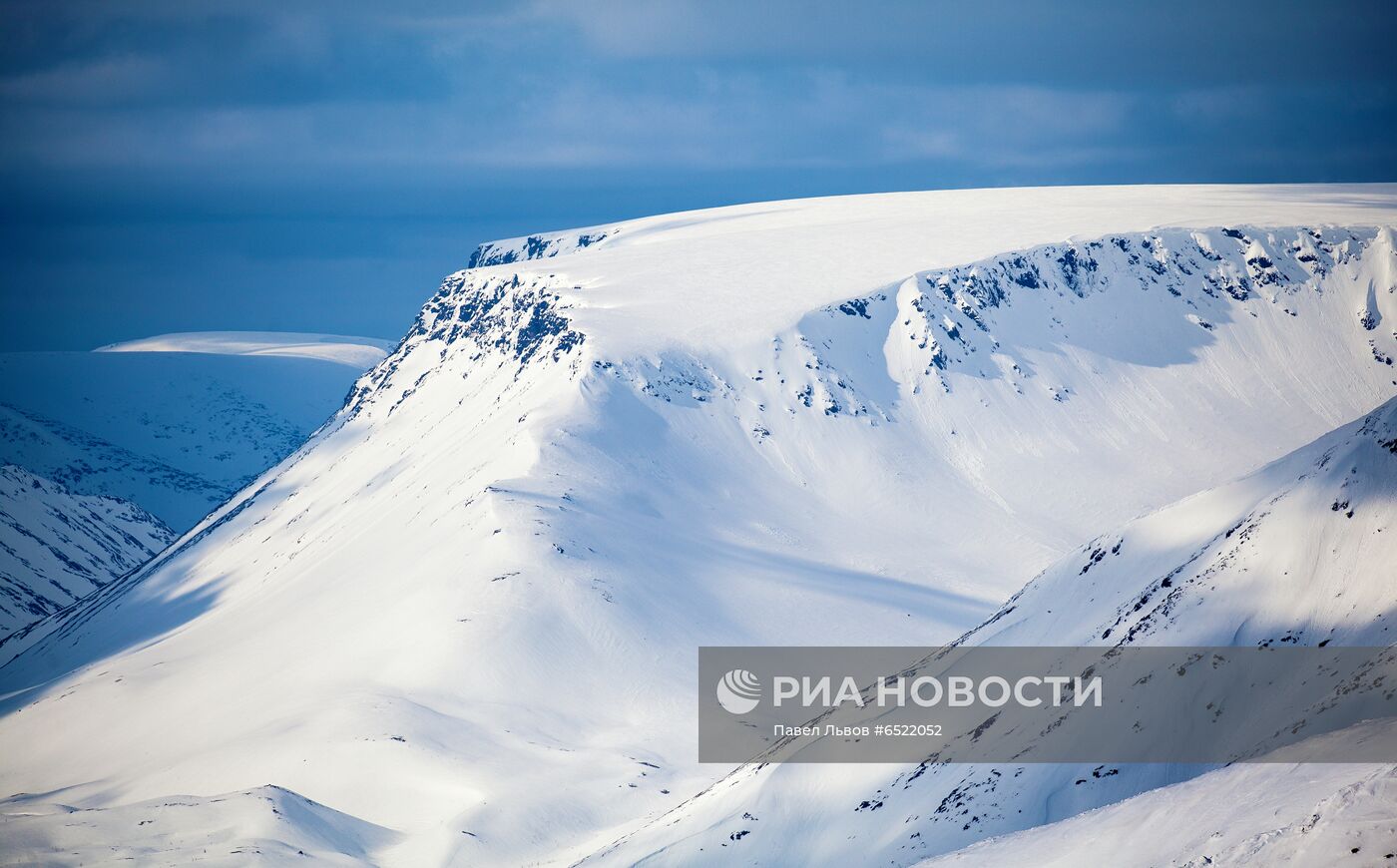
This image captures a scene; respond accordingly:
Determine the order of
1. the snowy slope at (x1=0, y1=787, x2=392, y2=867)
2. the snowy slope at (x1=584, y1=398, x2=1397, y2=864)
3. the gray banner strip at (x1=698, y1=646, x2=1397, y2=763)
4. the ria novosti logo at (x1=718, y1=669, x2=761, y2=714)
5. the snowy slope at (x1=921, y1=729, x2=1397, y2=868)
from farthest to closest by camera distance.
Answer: the ria novosti logo at (x1=718, y1=669, x2=761, y2=714) → the snowy slope at (x1=0, y1=787, x2=392, y2=867) → the snowy slope at (x1=584, y1=398, x2=1397, y2=864) → the gray banner strip at (x1=698, y1=646, x2=1397, y2=763) → the snowy slope at (x1=921, y1=729, x2=1397, y2=868)

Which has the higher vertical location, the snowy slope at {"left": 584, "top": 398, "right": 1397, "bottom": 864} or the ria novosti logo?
the ria novosti logo

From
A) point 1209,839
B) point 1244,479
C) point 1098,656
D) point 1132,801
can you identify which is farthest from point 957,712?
point 1209,839

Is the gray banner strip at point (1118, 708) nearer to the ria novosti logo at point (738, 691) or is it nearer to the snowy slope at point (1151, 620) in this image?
the snowy slope at point (1151, 620)

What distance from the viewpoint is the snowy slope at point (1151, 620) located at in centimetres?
6650

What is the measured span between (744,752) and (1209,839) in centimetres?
10788

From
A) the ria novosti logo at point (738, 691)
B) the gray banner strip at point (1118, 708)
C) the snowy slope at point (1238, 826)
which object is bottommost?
the snowy slope at point (1238, 826)

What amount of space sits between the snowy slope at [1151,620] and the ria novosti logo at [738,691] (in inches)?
3165

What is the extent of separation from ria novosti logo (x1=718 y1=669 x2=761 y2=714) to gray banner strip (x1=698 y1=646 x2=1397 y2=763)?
69476mm

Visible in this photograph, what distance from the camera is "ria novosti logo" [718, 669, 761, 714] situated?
176 meters

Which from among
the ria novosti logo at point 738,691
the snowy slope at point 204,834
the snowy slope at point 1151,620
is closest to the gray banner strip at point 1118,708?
the snowy slope at point 1151,620

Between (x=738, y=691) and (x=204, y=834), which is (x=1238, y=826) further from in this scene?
(x=738, y=691)

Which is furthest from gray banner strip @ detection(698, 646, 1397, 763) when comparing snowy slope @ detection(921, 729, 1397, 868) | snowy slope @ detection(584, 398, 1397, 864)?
snowy slope @ detection(921, 729, 1397, 868)

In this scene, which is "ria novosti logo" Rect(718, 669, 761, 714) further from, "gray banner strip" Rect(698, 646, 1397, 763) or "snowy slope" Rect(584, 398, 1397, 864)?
"snowy slope" Rect(584, 398, 1397, 864)

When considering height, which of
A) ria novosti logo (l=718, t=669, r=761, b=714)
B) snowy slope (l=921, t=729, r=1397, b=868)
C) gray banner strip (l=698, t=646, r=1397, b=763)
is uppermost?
ria novosti logo (l=718, t=669, r=761, b=714)
